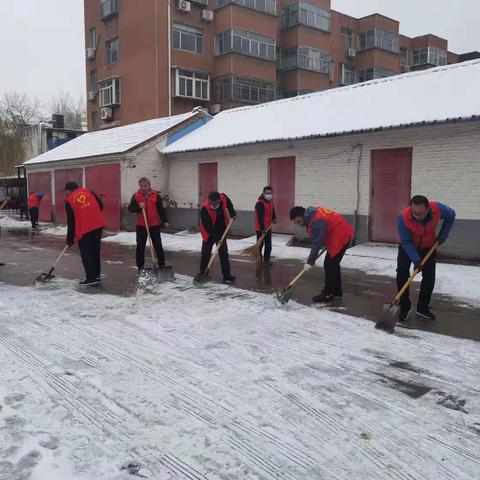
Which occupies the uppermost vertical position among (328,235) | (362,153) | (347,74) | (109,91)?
(347,74)

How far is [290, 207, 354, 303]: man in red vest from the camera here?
6113mm

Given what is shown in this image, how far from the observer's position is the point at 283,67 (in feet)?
104

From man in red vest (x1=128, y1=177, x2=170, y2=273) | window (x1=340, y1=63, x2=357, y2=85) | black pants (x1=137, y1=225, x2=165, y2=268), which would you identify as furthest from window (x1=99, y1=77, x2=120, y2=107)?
black pants (x1=137, y1=225, x2=165, y2=268)

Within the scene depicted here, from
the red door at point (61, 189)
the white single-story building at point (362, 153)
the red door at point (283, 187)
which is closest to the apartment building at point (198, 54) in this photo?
the red door at point (61, 189)

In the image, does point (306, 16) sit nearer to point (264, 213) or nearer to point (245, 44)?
point (245, 44)

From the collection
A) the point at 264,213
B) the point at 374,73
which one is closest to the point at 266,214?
the point at 264,213

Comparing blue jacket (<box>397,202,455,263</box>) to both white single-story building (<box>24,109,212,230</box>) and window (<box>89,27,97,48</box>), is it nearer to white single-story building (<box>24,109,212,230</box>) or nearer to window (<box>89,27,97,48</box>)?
white single-story building (<box>24,109,212,230</box>)

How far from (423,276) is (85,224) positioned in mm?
4923

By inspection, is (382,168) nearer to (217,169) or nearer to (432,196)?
(432,196)

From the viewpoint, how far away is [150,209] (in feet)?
27.4

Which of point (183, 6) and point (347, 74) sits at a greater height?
point (183, 6)

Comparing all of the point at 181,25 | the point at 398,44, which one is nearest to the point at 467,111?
the point at 181,25

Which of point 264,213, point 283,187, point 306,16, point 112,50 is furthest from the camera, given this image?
point 306,16

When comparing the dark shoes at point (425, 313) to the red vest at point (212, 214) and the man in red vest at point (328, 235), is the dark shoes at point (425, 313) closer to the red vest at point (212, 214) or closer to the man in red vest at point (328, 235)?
the man in red vest at point (328, 235)
